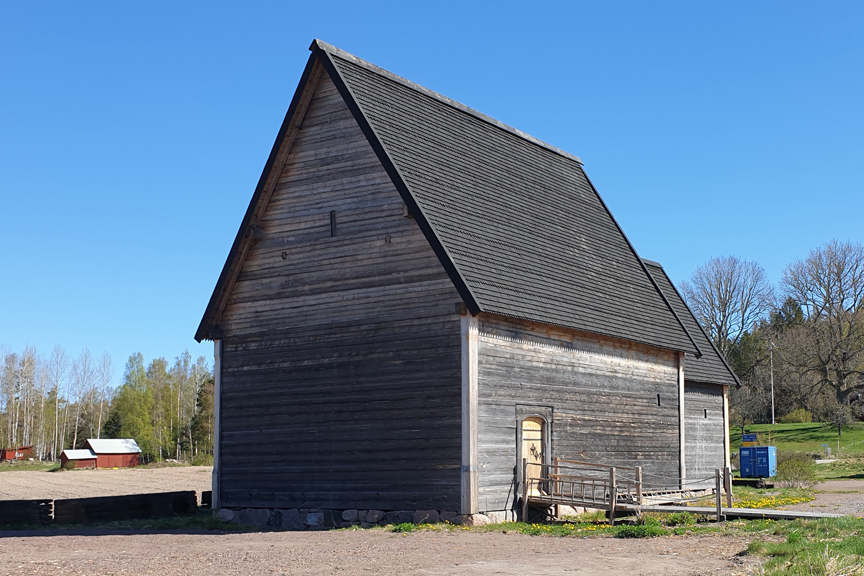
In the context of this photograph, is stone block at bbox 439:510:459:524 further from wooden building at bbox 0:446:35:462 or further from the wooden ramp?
wooden building at bbox 0:446:35:462

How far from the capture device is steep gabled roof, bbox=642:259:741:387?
3122 centimetres

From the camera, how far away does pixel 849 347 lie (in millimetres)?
69125

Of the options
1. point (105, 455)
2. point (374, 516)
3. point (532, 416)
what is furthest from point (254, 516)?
point (105, 455)

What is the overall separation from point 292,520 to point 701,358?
57.0 ft

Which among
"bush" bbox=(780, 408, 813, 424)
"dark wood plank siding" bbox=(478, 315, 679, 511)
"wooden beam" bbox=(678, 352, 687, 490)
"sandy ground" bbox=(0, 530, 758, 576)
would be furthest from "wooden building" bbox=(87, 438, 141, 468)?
"dark wood plank siding" bbox=(478, 315, 679, 511)

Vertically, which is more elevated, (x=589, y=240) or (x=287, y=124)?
(x=287, y=124)

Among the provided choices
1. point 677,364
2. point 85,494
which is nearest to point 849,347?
point 677,364

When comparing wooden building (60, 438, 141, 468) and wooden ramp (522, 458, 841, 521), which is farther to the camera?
wooden building (60, 438, 141, 468)

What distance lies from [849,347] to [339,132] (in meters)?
58.7

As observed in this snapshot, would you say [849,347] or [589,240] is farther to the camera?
[849,347]

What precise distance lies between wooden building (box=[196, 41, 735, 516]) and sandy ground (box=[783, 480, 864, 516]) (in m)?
4.45

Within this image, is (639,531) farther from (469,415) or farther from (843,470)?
(843,470)

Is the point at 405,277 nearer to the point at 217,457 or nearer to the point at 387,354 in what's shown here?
the point at 387,354

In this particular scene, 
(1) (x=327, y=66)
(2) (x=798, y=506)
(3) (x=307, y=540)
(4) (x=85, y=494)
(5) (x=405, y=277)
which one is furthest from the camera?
(4) (x=85, y=494)
